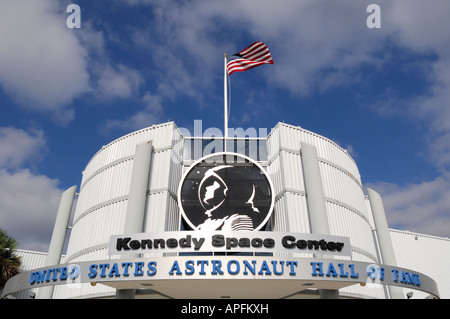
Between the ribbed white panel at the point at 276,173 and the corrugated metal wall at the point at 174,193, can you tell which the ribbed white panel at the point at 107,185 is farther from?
the ribbed white panel at the point at 276,173

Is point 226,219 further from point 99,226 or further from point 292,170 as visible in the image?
point 99,226

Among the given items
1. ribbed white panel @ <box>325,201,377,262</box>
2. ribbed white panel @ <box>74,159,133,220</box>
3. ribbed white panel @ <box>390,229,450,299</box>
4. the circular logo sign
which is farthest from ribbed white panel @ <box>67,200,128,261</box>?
ribbed white panel @ <box>390,229,450,299</box>

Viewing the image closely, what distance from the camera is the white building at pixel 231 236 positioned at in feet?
54.7

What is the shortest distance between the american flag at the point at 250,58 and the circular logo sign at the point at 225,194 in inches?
289

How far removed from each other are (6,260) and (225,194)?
17494 millimetres

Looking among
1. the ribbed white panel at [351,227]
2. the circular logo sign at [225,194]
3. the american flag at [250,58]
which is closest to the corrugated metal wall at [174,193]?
the ribbed white panel at [351,227]

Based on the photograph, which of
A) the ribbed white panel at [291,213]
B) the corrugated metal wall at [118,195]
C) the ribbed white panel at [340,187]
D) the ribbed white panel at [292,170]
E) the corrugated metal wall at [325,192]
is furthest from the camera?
the ribbed white panel at [340,187]

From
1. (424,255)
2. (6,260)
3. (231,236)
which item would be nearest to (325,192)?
(231,236)

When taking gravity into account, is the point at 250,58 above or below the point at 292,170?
above

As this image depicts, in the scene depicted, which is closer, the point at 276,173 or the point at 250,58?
the point at 276,173

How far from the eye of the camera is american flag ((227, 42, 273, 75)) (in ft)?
84.8

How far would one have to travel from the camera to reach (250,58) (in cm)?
2630
